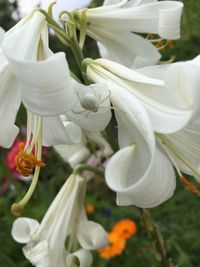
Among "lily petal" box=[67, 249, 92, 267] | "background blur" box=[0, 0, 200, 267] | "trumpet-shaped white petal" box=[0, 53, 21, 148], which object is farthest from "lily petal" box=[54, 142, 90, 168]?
"trumpet-shaped white petal" box=[0, 53, 21, 148]

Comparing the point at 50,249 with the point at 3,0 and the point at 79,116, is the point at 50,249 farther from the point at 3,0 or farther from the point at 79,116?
the point at 3,0

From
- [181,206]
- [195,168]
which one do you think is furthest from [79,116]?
[181,206]

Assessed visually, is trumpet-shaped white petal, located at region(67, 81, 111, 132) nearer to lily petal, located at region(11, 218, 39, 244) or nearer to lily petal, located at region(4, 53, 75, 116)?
lily petal, located at region(4, 53, 75, 116)

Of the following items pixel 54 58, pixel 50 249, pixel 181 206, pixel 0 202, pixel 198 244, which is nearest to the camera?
pixel 54 58

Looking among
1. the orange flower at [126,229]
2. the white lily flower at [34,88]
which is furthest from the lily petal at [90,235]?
the orange flower at [126,229]

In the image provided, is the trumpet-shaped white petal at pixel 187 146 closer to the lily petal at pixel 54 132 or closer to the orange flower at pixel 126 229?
the lily petal at pixel 54 132

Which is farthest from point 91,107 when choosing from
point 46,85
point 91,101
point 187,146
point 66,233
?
point 66,233
